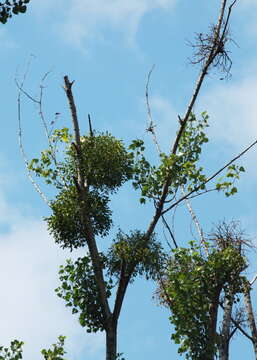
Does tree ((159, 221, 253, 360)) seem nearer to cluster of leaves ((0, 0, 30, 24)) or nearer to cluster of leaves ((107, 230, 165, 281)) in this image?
cluster of leaves ((107, 230, 165, 281))

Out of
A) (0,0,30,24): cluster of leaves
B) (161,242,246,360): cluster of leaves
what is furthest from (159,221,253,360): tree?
(0,0,30,24): cluster of leaves

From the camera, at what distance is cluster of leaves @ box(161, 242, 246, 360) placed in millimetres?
16062

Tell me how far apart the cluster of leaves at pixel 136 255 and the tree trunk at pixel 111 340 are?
1.23 m

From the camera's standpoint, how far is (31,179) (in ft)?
60.5

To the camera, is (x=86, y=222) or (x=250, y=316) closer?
(x=86, y=222)

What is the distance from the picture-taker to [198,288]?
16.3m

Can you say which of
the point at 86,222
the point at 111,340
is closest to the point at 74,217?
the point at 86,222

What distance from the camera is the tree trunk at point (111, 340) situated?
1608cm

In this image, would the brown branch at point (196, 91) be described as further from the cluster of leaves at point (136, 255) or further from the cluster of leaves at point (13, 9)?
the cluster of leaves at point (13, 9)

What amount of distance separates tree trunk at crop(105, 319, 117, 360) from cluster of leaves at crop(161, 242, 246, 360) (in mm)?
1329

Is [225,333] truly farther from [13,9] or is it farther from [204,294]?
[13,9]

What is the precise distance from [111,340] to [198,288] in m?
2.26

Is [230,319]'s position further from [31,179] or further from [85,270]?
[31,179]

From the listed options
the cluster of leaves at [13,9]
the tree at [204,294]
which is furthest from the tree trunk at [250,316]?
the cluster of leaves at [13,9]
